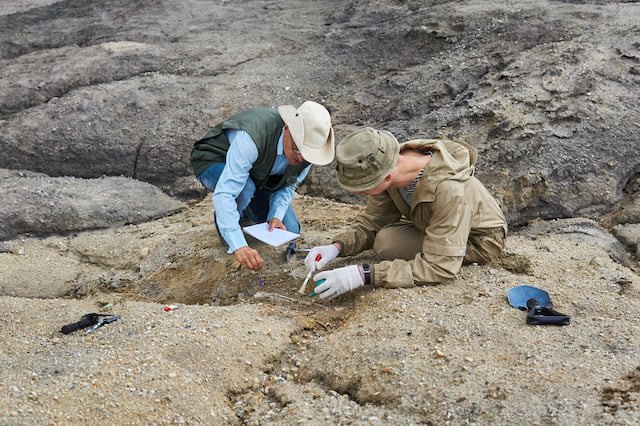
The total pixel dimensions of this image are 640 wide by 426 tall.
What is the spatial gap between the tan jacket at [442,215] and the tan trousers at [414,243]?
0.04 metres

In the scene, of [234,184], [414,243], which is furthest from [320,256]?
[234,184]

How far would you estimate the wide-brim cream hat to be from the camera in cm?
345

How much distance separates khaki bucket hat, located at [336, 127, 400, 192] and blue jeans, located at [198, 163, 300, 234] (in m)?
1.24

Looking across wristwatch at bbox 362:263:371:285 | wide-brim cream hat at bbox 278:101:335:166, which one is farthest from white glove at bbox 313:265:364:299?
wide-brim cream hat at bbox 278:101:335:166

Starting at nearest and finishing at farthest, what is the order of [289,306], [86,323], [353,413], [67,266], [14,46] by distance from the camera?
[353,413] → [86,323] → [289,306] → [67,266] → [14,46]

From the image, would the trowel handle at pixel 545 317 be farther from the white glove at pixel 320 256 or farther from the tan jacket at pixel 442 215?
the white glove at pixel 320 256

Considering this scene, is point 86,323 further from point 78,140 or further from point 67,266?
point 78,140

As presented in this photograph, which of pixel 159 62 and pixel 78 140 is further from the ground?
pixel 159 62

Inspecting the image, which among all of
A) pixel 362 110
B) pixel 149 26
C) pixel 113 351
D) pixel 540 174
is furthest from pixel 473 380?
pixel 149 26

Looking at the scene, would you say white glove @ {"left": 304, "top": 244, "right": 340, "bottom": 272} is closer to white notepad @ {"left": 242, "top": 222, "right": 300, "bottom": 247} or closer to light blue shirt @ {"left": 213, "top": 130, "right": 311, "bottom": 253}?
white notepad @ {"left": 242, "top": 222, "right": 300, "bottom": 247}

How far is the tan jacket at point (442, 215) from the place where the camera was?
3027mm

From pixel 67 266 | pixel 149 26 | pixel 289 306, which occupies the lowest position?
pixel 67 266

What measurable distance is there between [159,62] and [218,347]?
16.0 feet

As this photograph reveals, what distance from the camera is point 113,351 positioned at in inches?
106
